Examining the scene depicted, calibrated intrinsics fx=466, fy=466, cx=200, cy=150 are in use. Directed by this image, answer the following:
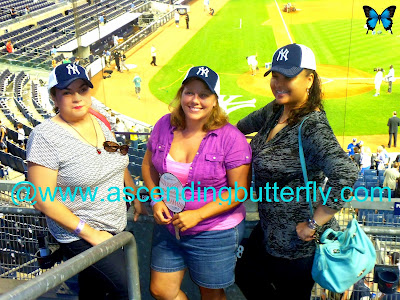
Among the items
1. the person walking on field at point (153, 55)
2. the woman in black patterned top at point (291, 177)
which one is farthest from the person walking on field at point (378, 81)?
the woman in black patterned top at point (291, 177)

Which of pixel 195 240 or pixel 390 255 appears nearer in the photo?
pixel 195 240

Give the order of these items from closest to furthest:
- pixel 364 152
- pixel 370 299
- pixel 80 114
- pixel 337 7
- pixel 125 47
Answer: pixel 80 114 → pixel 370 299 → pixel 364 152 → pixel 125 47 → pixel 337 7

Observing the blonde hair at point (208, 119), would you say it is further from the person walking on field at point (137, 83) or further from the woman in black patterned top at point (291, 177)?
the person walking on field at point (137, 83)

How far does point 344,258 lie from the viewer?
2285mm

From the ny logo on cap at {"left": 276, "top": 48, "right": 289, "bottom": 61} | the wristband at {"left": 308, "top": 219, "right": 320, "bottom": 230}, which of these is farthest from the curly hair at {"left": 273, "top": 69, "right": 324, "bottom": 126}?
the wristband at {"left": 308, "top": 219, "right": 320, "bottom": 230}

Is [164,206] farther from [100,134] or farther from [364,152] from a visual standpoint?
[364,152]

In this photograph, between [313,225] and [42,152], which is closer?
[313,225]

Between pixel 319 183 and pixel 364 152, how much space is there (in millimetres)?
10213

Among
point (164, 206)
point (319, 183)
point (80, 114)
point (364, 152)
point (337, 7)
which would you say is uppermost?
point (80, 114)

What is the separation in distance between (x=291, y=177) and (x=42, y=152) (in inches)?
51.7

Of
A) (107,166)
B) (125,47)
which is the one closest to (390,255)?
(107,166)

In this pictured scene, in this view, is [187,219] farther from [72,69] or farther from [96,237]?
[72,69]

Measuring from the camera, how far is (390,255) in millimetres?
3145

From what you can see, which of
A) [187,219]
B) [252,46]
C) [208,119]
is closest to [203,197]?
[187,219]
